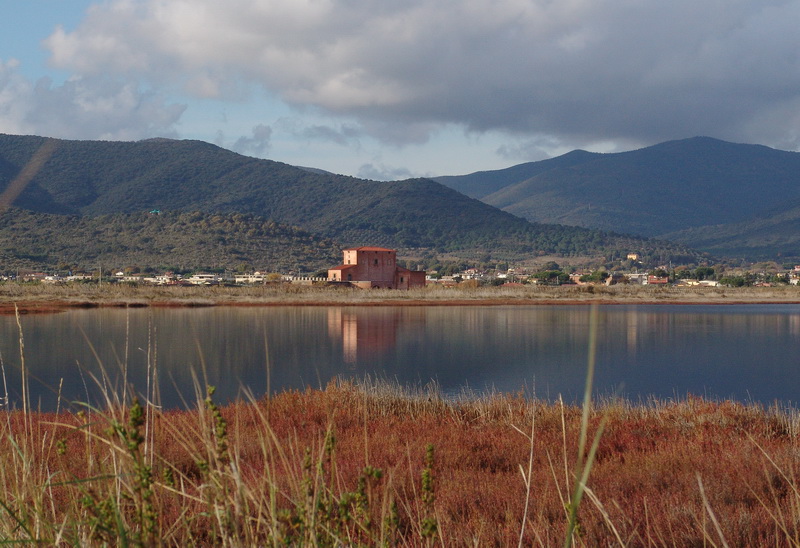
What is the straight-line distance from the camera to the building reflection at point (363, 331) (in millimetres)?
24672

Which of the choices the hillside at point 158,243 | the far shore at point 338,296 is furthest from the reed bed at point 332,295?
the hillside at point 158,243

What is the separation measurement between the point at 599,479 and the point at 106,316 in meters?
36.8

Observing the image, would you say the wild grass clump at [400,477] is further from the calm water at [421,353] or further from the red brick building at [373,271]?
the red brick building at [373,271]

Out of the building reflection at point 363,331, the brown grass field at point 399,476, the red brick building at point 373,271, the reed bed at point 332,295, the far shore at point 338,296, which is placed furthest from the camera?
the red brick building at point 373,271

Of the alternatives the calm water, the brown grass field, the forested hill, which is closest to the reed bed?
the calm water

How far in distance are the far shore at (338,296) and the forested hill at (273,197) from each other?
195 ft

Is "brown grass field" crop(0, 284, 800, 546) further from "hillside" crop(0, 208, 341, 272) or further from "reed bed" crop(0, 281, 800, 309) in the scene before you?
"hillside" crop(0, 208, 341, 272)

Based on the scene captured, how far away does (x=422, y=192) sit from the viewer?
493 feet

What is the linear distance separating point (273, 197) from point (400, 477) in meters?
146

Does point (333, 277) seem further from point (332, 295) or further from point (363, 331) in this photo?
point (363, 331)

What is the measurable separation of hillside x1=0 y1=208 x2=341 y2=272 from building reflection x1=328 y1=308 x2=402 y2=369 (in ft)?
114

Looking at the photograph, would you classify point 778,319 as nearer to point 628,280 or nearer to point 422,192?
point 628,280

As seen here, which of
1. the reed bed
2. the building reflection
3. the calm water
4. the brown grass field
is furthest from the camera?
the reed bed

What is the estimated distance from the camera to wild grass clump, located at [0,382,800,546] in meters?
2.30
